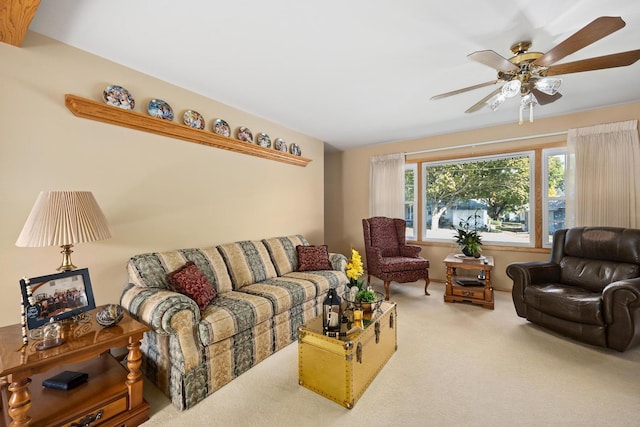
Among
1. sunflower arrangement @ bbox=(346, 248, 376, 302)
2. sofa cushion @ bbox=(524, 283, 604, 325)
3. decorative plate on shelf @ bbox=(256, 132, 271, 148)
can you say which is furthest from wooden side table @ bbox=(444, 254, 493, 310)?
decorative plate on shelf @ bbox=(256, 132, 271, 148)

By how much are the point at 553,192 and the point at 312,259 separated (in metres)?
3.45

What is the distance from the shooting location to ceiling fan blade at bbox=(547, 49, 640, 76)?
5.38 ft

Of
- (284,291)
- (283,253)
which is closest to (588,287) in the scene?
(284,291)

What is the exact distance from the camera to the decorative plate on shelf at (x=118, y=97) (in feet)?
7.14

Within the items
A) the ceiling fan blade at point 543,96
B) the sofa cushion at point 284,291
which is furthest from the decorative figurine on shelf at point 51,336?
the ceiling fan blade at point 543,96

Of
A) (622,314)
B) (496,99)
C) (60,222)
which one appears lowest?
(622,314)

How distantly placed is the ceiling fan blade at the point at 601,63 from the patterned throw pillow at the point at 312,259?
8.93 feet

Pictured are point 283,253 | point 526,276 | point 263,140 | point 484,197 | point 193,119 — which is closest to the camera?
point 193,119

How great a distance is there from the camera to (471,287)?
3.49 m

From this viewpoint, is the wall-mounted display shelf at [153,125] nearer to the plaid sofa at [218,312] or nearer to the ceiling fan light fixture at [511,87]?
the plaid sofa at [218,312]

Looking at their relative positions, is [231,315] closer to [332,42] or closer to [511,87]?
[332,42]

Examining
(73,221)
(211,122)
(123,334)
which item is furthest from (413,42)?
(123,334)

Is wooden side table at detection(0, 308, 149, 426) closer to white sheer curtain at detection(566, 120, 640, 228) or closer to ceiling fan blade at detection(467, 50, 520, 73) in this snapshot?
ceiling fan blade at detection(467, 50, 520, 73)

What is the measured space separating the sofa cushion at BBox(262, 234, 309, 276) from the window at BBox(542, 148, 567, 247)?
347cm
